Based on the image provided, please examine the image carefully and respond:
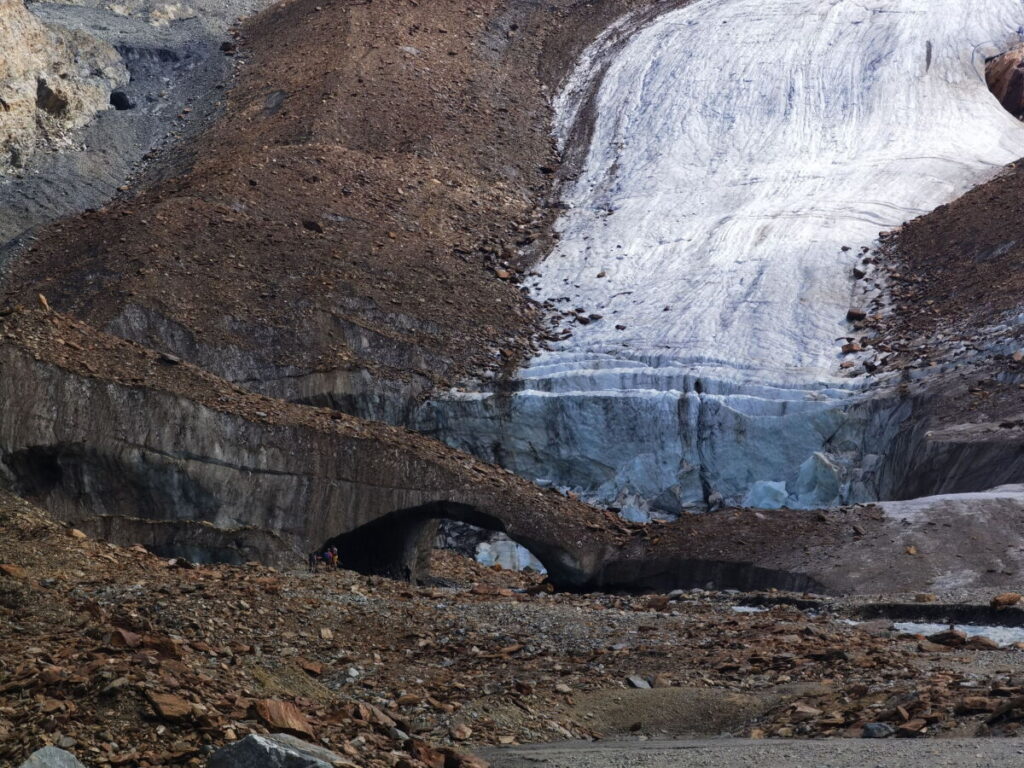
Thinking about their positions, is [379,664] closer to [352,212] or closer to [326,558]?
[326,558]

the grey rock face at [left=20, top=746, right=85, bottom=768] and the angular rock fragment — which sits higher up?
→ the angular rock fragment

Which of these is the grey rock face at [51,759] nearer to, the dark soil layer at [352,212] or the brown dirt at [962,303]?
the brown dirt at [962,303]

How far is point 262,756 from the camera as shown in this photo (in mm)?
6617

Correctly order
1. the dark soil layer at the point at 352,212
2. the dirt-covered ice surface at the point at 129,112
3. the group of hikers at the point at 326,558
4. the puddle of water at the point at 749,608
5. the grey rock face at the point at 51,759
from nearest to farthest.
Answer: the grey rock face at the point at 51,759, the puddle of water at the point at 749,608, the group of hikers at the point at 326,558, the dark soil layer at the point at 352,212, the dirt-covered ice surface at the point at 129,112

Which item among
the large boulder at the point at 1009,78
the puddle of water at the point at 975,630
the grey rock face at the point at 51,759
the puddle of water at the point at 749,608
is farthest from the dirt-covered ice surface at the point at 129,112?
the grey rock face at the point at 51,759

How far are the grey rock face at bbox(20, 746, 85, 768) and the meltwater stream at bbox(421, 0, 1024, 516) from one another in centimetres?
1600

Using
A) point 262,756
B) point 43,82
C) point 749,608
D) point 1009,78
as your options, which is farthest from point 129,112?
point 262,756

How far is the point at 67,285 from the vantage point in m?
24.5

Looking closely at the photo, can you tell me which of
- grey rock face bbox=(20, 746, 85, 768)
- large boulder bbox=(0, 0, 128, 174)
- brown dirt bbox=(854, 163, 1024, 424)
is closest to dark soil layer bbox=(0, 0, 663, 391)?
large boulder bbox=(0, 0, 128, 174)

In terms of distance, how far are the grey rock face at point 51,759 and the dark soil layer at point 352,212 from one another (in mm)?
Answer: 16807

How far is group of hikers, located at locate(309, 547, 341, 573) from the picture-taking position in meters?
18.1

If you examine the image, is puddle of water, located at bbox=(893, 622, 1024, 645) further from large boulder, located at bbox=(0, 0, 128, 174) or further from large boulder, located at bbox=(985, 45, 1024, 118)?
large boulder, located at bbox=(0, 0, 128, 174)

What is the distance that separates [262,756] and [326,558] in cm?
1229

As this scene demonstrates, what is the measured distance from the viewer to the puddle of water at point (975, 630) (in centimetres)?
1284
